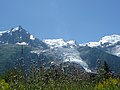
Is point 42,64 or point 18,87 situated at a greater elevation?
point 42,64

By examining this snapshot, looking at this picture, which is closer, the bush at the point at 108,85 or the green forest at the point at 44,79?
the green forest at the point at 44,79

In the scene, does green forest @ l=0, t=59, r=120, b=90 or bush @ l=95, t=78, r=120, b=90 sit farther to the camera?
bush @ l=95, t=78, r=120, b=90

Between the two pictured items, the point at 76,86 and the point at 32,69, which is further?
the point at 76,86

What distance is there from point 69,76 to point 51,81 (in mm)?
1767

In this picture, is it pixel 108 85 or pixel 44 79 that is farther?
pixel 108 85

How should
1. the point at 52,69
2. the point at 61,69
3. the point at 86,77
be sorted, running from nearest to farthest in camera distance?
the point at 52,69, the point at 61,69, the point at 86,77

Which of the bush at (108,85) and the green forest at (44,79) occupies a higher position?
the green forest at (44,79)

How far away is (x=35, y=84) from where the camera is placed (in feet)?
35.1

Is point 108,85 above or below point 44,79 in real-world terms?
below

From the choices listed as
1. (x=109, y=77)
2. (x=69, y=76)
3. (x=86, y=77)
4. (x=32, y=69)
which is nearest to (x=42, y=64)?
(x=32, y=69)

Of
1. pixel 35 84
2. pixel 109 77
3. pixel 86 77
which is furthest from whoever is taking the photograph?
pixel 109 77

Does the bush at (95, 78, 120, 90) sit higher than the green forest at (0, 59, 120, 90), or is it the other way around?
the green forest at (0, 59, 120, 90)

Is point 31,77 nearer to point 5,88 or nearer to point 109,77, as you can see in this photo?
point 5,88

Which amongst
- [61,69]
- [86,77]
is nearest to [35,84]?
[61,69]
